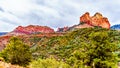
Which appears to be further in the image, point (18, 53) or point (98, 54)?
point (18, 53)

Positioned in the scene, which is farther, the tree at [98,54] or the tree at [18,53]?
the tree at [18,53]

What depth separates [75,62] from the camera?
48.8 metres

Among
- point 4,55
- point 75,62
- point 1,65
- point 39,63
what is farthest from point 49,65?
point 1,65

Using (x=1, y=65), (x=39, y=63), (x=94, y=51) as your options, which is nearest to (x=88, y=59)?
(x=94, y=51)

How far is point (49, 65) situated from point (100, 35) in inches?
1517

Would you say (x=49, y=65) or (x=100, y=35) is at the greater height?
(x=100, y=35)

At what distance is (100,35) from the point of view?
48.2m

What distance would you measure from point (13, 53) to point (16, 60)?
2417 millimetres

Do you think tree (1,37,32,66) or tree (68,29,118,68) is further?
tree (1,37,32,66)

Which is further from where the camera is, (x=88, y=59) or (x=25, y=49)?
(x=25, y=49)

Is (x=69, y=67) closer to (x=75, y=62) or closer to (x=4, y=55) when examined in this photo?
(x=75, y=62)

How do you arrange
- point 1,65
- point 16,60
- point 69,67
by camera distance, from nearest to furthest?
point 1,65, point 69,67, point 16,60

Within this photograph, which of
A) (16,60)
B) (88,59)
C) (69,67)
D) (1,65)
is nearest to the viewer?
(1,65)

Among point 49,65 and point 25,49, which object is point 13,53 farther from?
point 49,65
